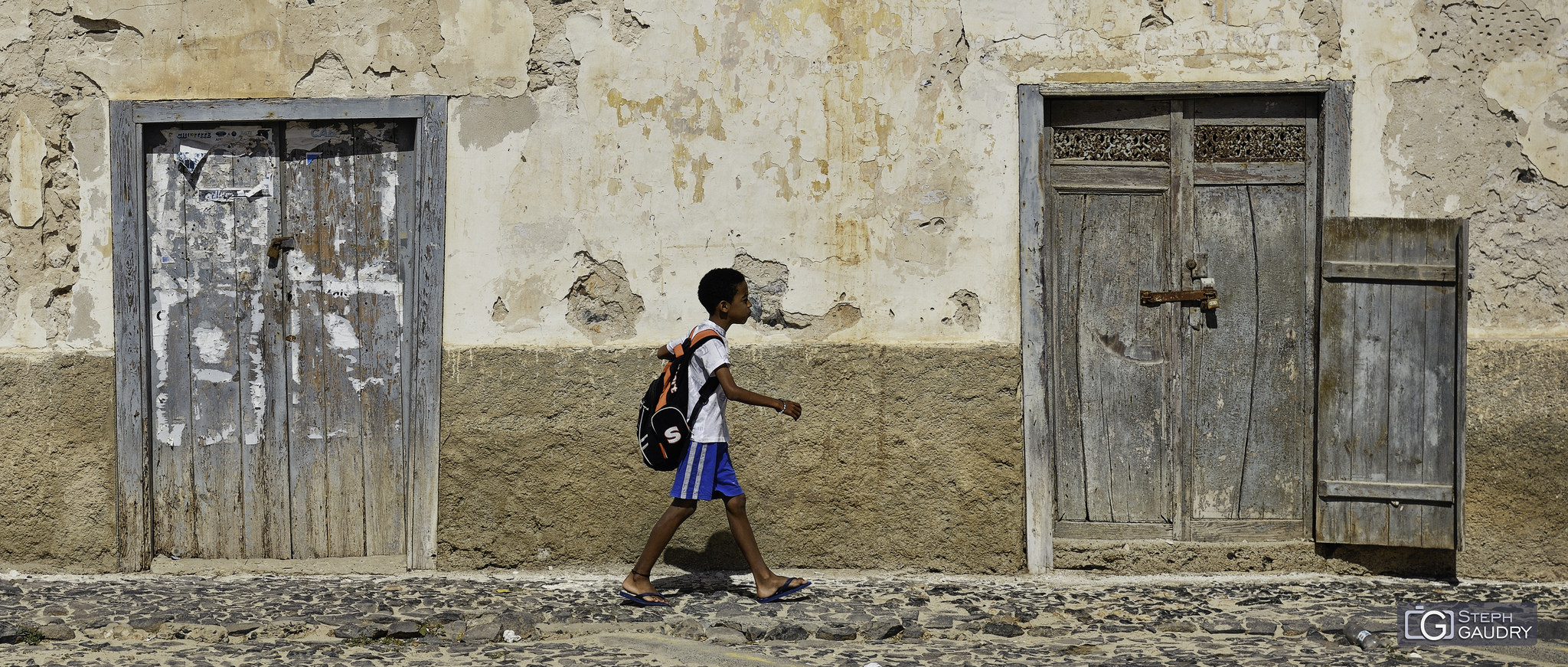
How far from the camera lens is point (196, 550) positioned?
5098 mm

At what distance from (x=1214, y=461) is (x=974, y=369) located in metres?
1.12

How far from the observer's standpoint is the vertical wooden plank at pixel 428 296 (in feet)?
16.2

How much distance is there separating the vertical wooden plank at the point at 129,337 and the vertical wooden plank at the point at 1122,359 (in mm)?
3924

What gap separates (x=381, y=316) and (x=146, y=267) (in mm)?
992

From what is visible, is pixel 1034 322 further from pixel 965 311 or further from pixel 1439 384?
pixel 1439 384

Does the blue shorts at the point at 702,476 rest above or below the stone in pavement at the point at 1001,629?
above

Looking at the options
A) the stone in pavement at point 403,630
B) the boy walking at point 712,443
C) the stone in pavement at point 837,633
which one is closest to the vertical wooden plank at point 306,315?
the stone in pavement at point 403,630

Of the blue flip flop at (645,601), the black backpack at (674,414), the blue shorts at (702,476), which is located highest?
the black backpack at (674,414)

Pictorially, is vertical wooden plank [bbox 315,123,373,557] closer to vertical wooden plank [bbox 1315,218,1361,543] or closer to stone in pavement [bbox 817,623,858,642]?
stone in pavement [bbox 817,623,858,642]

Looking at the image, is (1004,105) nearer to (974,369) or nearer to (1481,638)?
(974,369)

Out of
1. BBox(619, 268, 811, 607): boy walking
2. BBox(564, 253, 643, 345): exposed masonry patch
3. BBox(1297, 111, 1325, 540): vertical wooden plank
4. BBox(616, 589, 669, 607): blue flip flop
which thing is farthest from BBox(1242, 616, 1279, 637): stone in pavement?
BBox(564, 253, 643, 345): exposed masonry patch

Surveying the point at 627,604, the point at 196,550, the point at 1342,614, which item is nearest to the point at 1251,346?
the point at 1342,614

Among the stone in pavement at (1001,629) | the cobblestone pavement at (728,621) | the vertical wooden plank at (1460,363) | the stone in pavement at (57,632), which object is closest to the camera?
the cobblestone pavement at (728,621)

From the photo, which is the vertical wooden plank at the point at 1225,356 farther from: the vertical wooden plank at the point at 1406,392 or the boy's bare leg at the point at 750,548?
the boy's bare leg at the point at 750,548
